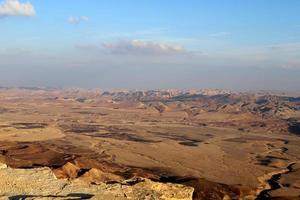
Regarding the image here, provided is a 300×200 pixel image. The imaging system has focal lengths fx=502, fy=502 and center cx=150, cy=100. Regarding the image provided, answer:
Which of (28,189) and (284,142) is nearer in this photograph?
(28,189)

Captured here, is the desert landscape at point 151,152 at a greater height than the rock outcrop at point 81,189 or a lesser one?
lesser

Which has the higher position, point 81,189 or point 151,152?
point 81,189

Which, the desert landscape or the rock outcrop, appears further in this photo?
the desert landscape

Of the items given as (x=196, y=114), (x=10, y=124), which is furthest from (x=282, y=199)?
(x=196, y=114)

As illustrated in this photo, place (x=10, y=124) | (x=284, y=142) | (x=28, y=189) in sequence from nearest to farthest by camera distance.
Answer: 1. (x=28, y=189)
2. (x=284, y=142)
3. (x=10, y=124)

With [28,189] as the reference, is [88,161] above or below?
below

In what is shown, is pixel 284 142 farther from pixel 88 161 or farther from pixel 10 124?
pixel 10 124

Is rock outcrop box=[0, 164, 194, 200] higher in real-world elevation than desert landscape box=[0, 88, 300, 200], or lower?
higher

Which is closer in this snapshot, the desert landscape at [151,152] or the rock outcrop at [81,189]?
the rock outcrop at [81,189]
